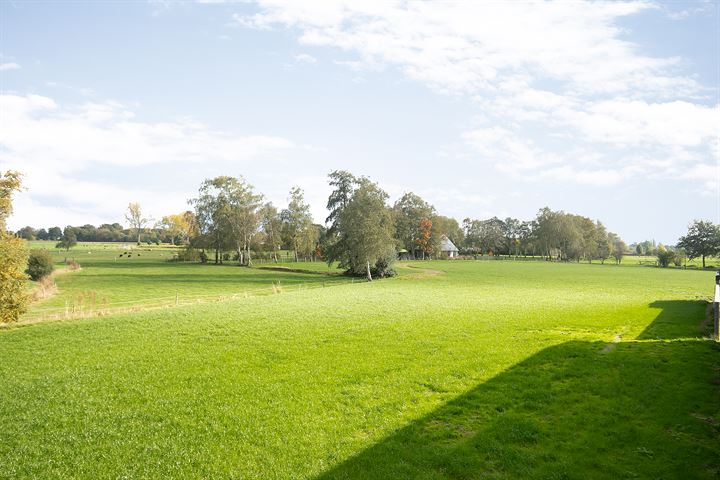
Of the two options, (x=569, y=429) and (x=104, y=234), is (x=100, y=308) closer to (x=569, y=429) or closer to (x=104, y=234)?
(x=569, y=429)

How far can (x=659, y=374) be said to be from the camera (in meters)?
13.4

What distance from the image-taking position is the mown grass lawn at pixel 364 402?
845cm

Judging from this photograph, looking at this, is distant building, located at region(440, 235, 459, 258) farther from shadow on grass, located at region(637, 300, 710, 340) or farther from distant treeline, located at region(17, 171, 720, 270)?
shadow on grass, located at region(637, 300, 710, 340)

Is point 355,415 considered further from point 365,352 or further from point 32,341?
point 32,341

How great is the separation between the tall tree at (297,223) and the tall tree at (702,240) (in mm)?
101436

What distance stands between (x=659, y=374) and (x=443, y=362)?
6765 millimetres

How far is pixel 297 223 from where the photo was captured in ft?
355

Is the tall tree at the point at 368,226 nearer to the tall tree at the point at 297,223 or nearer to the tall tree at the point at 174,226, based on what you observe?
the tall tree at the point at 297,223

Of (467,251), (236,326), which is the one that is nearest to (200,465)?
(236,326)

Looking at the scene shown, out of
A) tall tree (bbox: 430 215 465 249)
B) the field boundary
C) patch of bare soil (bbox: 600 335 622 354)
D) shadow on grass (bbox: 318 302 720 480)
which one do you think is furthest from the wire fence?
tall tree (bbox: 430 215 465 249)

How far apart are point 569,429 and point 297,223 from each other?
101 m

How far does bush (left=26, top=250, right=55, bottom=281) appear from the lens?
5372cm

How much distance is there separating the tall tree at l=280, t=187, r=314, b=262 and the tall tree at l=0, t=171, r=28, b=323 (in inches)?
3085

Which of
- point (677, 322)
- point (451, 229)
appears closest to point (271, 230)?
point (451, 229)
